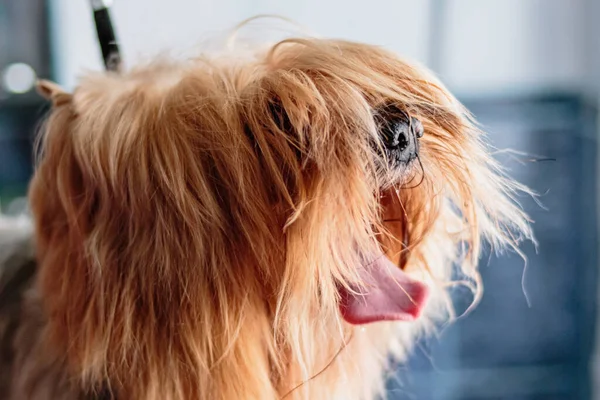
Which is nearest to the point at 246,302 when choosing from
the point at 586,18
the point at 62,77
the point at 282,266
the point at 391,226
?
the point at 282,266

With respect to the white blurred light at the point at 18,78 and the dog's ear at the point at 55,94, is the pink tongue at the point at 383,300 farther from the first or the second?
the white blurred light at the point at 18,78

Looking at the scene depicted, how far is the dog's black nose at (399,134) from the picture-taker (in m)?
0.52

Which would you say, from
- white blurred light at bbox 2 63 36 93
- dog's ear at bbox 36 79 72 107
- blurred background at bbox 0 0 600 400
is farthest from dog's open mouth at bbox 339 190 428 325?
white blurred light at bbox 2 63 36 93

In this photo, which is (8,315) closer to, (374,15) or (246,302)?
(246,302)

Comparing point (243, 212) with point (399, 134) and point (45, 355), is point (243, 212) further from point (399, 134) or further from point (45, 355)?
point (45, 355)

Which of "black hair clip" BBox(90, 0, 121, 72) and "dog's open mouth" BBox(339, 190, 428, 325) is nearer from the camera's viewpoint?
"dog's open mouth" BBox(339, 190, 428, 325)

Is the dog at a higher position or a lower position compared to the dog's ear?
lower

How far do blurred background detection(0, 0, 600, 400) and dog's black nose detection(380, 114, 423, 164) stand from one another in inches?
34.3

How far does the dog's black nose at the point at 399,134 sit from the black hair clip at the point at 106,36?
0.33 m

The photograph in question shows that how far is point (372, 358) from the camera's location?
2.32 ft

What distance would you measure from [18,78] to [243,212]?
3.61ft

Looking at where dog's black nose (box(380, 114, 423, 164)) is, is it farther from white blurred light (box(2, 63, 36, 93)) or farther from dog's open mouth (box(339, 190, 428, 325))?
white blurred light (box(2, 63, 36, 93))

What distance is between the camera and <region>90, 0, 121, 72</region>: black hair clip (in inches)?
27.8

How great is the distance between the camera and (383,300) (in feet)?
1.95
